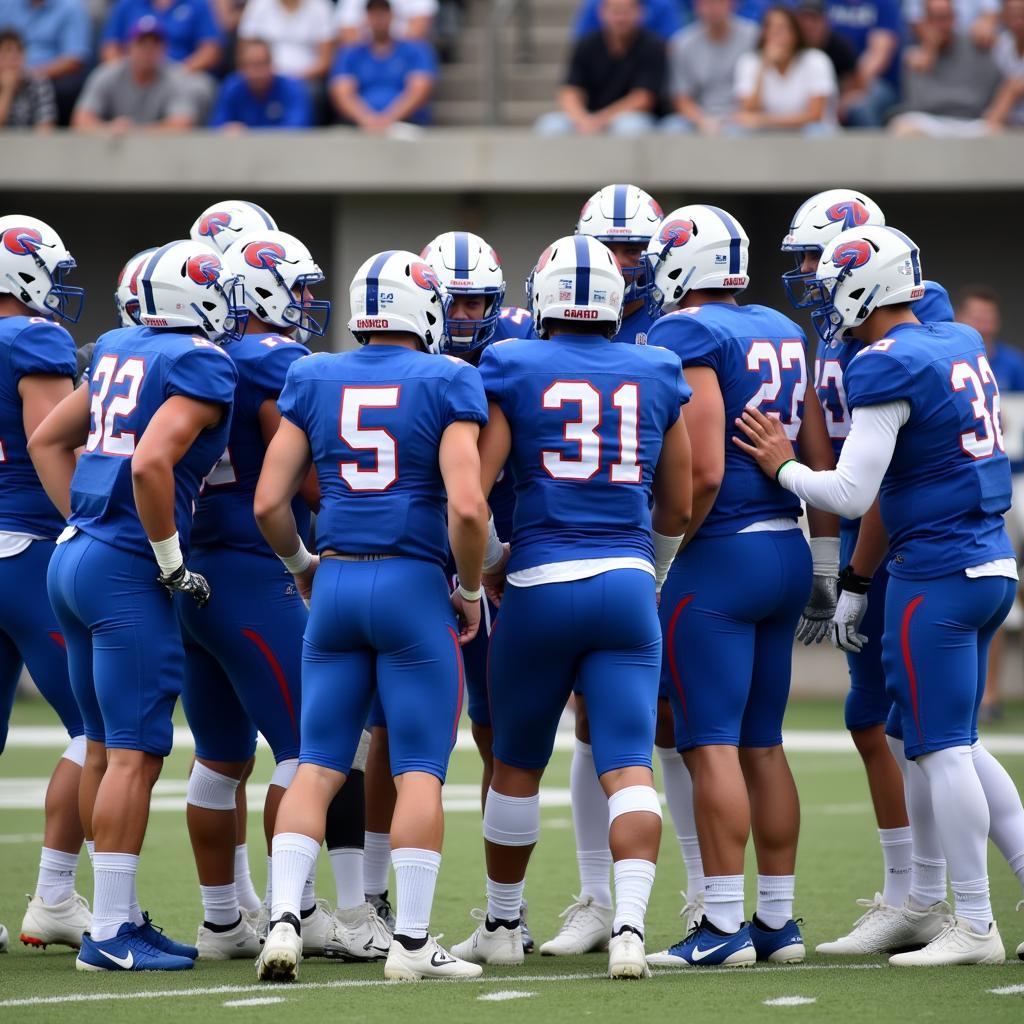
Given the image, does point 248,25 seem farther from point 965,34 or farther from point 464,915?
point 464,915

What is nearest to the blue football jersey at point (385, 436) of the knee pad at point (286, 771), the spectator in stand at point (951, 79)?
the knee pad at point (286, 771)

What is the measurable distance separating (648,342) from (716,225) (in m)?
0.42

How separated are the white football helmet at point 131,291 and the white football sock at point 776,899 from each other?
2526 mm

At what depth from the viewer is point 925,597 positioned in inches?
206

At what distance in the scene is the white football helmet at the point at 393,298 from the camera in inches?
201

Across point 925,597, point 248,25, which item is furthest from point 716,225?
point 248,25

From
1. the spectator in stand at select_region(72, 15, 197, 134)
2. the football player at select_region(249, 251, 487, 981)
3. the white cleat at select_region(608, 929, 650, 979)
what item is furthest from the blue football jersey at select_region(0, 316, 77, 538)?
the spectator in stand at select_region(72, 15, 197, 134)

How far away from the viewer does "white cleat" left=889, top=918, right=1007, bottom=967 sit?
5.18 m

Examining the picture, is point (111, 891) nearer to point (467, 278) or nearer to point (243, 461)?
point (243, 461)

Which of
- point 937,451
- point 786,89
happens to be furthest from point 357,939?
point 786,89

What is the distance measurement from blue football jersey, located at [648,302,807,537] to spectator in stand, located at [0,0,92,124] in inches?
406

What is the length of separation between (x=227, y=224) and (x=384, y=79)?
8292 mm

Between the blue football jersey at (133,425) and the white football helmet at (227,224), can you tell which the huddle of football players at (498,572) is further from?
the white football helmet at (227,224)

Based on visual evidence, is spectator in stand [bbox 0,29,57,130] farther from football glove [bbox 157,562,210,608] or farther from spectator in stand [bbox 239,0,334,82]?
football glove [bbox 157,562,210,608]
